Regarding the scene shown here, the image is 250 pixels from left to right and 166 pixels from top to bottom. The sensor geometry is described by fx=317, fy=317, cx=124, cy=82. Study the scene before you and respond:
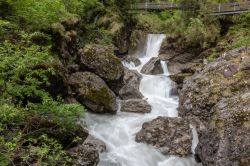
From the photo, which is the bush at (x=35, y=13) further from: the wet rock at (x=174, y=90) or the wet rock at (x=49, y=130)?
the wet rock at (x=174, y=90)

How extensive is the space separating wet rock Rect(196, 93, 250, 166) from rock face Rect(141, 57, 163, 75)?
28.6 feet

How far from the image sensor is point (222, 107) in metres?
11.0

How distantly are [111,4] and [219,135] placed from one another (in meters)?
16.1

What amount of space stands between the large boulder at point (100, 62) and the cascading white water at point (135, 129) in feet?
6.73

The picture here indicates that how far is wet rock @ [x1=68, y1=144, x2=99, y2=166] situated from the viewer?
9.22m

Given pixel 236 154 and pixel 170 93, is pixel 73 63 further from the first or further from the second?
pixel 236 154

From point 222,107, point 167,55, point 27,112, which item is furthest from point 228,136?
point 167,55

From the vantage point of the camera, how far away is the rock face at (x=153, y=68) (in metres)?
19.8

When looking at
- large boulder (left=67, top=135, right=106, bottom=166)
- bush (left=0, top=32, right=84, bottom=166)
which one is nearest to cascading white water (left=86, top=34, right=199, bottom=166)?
large boulder (left=67, top=135, right=106, bottom=166)

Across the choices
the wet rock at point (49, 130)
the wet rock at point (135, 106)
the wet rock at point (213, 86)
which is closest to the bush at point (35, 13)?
the wet rock at point (135, 106)

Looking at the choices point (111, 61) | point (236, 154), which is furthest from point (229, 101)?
point (111, 61)

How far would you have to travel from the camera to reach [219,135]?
33.5 feet

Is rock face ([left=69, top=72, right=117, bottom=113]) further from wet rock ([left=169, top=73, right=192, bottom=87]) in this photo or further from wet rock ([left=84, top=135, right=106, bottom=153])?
wet rock ([left=169, top=73, right=192, bottom=87])

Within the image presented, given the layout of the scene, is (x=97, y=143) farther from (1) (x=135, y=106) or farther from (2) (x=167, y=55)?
(2) (x=167, y=55)
